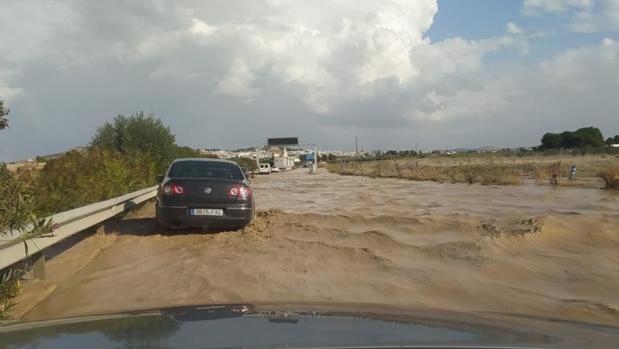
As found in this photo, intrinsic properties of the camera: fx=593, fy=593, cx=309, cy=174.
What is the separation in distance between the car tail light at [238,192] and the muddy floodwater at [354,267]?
742 millimetres

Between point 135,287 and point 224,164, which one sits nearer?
point 135,287

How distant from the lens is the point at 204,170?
11891 mm

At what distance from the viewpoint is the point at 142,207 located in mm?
17922

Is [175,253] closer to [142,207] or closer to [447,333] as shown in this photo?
[447,333]

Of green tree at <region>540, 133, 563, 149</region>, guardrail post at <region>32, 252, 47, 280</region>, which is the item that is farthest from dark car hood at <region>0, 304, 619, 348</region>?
green tree at <region>540, 133, 563, 149</region>

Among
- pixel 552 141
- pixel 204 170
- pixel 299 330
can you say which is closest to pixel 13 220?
pixel 299 330

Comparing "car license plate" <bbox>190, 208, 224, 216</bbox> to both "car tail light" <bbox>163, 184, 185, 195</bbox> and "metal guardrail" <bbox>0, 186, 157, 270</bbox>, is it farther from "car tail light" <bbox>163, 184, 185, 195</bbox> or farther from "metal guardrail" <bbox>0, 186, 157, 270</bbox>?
"metal guardrail" <bbox>0, 186, 157, 270</bbox>

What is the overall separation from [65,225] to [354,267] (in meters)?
4.21

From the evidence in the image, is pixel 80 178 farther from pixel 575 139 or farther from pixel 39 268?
pixel 575 139

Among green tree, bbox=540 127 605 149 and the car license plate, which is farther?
green tree, bbox=540 127 605 149

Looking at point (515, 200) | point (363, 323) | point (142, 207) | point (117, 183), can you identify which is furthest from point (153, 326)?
point (515, 200)

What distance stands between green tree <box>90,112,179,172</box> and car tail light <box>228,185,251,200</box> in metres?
18.4

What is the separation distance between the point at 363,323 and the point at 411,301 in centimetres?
388

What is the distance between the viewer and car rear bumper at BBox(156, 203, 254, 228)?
11.0 m
